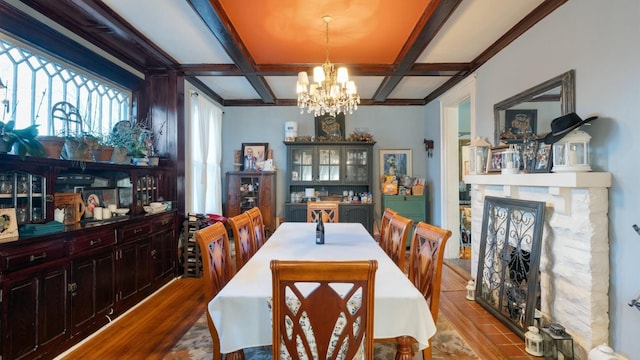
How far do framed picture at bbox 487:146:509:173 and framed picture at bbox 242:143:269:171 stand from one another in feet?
12.0

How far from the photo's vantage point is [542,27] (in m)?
2.51

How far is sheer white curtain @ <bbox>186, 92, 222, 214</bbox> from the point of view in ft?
13.9

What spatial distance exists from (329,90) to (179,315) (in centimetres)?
259

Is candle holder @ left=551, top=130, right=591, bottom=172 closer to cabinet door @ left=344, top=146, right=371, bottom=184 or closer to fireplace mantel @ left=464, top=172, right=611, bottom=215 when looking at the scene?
fireplace mantel @ left=464, top=172, right=611, bottom=215

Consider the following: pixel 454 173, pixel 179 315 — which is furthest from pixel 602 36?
pixel 179 315

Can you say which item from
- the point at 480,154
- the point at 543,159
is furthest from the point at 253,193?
the point at 543,159

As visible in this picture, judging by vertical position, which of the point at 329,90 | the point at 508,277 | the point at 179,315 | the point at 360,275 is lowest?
the point at 179,315

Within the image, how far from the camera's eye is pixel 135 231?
2.87m

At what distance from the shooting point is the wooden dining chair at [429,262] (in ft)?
5.52

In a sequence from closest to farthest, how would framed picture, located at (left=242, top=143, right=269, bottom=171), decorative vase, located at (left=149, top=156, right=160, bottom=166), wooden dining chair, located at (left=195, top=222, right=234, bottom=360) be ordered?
1. wooden dining chair, located at (left=195, top=222, right=234, bottom=360)
2. decorative vase, located at (left=149, top=156, right=160, bottom=166)
3. framed picture, located at (left=242, top=143, right=269, bottom=171)

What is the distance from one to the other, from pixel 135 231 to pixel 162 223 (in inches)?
20.0

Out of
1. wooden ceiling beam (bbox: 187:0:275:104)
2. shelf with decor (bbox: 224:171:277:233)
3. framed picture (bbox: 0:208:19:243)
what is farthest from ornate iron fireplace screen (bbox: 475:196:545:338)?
framed picture (bbox: 0:208:19:243)

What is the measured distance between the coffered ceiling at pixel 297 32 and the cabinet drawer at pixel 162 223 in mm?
1868

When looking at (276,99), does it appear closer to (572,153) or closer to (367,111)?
(367,111)
